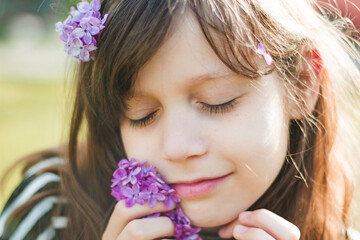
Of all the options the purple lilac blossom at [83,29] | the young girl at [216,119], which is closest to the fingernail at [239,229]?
the young girl at [216,119]

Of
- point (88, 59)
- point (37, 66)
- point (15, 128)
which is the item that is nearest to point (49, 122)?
point (15, 128)

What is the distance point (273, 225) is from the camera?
84.7 inches

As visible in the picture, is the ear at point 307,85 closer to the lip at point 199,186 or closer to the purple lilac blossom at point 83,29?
the lip at point 199,186

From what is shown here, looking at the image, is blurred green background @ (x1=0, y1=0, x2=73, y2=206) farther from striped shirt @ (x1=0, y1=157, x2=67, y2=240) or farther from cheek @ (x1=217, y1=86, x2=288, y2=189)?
cheek @ (x1=217, y1=86, x2=288, y2=189)

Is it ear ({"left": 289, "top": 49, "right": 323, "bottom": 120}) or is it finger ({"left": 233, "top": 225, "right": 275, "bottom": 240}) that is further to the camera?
ear ({"left": 289, "top": 49, "right": 323, "bottom": 120})

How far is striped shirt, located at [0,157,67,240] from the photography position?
8.62ft

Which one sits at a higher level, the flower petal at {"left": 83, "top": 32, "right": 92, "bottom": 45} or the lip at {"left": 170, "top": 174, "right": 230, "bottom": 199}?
the flower petal at {"left": 83, "top": 32, "right": 92, "bottom": 45}

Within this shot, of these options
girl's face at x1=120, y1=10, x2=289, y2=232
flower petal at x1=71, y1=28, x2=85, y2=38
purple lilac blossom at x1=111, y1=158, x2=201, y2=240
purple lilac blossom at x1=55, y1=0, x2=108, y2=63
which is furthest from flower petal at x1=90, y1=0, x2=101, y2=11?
purple lilac blossom at x1=111, y1=158, x2=201, y2=240

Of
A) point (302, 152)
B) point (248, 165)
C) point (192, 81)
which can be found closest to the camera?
point (192, 81)

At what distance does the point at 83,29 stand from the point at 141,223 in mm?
876

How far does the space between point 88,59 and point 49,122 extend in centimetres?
455

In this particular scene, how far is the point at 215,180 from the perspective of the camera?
2123 mm

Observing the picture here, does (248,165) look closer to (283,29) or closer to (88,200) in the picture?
(283,29)

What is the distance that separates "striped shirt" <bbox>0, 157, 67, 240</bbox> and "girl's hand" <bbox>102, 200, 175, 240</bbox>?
0.54 m
